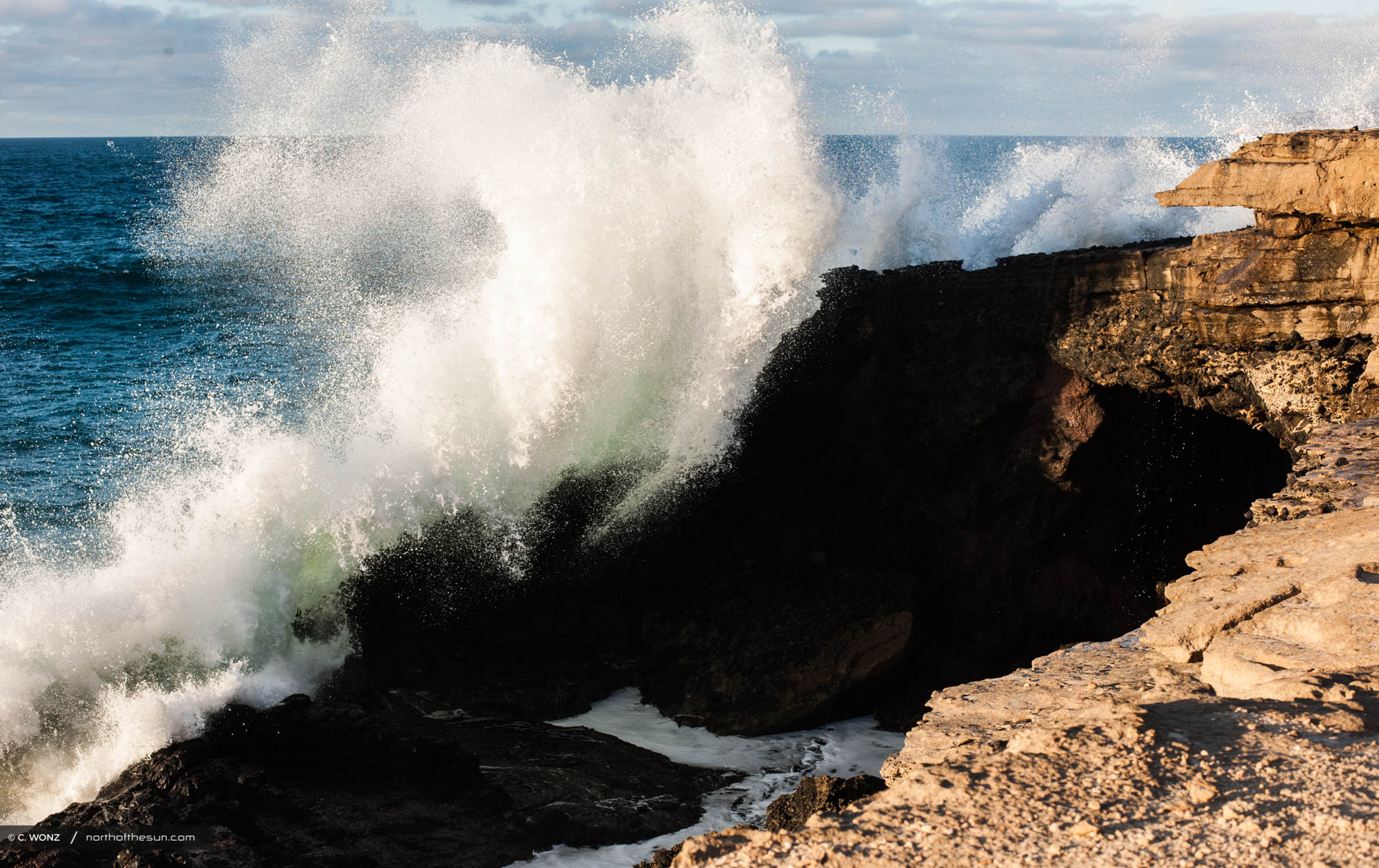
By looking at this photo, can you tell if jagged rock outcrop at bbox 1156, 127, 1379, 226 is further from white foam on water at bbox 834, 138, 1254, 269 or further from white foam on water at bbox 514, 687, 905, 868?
white foam on water at bbox 514, 687, 905, 868

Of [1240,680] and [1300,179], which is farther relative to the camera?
[1300,179]

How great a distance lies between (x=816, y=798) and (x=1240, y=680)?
1899mm

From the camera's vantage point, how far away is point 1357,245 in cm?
688

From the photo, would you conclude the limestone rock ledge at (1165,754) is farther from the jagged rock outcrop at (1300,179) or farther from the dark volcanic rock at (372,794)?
the jagged rock outcrop at (1300,179)

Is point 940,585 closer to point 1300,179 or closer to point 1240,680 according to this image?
point 1300,179

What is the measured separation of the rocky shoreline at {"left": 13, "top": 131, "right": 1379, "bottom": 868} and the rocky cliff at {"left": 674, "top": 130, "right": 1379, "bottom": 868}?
21 millimetres

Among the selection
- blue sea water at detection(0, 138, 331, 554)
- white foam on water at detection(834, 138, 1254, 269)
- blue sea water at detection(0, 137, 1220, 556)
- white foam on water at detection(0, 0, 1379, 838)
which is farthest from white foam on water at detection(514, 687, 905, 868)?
blue sea water at detection(0, 138, 331, 554)

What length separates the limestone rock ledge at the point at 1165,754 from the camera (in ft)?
9.74

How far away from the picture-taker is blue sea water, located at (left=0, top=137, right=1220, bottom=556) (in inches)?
433

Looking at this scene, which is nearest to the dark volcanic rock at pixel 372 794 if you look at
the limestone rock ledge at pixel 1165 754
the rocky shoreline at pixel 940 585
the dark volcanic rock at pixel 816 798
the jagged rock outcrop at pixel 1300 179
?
the rocky shoreline at pixel 940 585

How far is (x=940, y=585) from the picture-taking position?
28.2ft

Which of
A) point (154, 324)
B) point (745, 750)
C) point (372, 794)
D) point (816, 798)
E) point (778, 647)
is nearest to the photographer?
point (816, 798)

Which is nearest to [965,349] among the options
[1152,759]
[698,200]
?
[698,200]

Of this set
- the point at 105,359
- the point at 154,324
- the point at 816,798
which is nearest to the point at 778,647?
the point at 816,798
